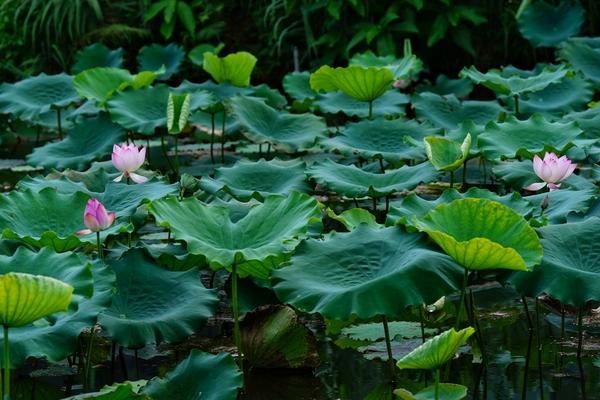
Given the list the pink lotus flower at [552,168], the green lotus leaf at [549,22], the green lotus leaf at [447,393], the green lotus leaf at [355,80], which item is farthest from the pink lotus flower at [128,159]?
the green lotus leaf at [549,22]

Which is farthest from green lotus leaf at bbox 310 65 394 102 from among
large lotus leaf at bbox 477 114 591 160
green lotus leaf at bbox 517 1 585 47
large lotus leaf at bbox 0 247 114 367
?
large lotus leaf at bbox 0 247 114 367

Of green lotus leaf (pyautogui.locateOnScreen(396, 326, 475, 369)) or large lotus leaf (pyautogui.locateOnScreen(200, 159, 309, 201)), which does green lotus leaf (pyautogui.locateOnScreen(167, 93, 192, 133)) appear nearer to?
large lotus leaf (pyautogui.locateOnScreen(200, 159, 309, 201))

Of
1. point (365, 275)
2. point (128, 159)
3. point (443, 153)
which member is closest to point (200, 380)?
point (365, 275)

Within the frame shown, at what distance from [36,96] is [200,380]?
9.48ft

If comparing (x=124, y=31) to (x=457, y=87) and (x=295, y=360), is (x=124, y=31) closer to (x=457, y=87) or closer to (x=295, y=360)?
(x=457, y=87)

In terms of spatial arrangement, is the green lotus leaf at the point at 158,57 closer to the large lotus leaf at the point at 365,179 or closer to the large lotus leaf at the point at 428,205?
the large lotus leaf at the point at 365,179

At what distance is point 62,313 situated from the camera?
6.55 feet

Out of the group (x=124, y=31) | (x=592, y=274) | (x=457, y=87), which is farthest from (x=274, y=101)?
(x=592, y=274)

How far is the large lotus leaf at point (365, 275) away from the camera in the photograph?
201 cm

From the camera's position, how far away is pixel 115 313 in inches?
88.7

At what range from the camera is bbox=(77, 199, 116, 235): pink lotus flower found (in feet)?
7.38

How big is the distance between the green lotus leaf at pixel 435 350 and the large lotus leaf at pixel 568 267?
29cm

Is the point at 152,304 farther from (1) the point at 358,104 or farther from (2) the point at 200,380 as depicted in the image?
(1) the point at 358,104

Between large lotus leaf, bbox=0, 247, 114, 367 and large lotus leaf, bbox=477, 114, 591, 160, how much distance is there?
4.65ft
